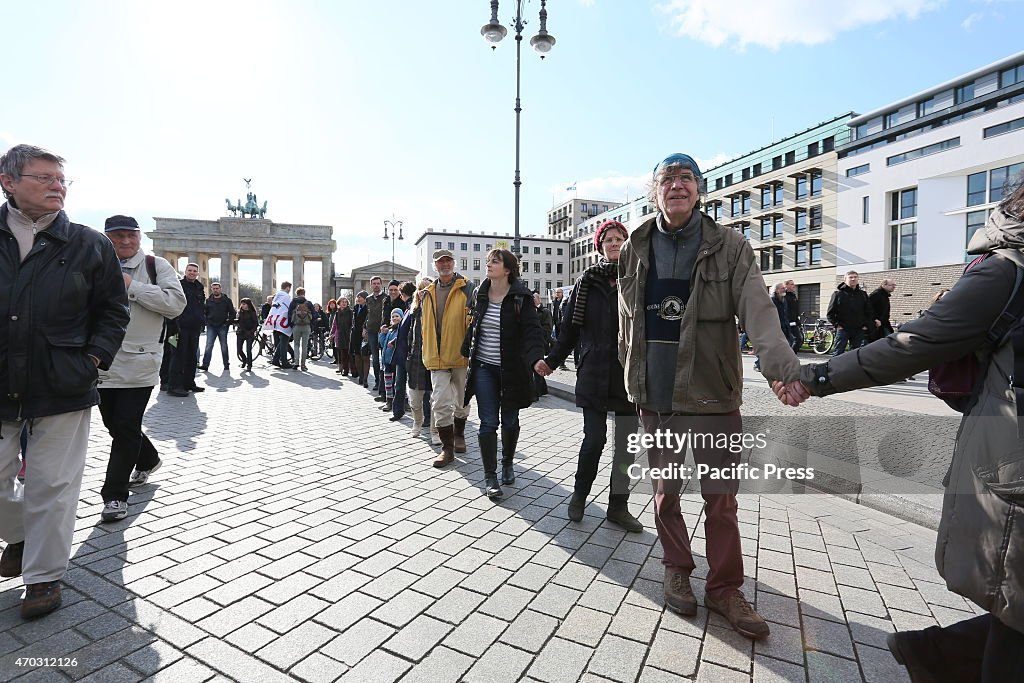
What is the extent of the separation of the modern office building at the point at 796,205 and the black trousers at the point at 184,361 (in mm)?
43988

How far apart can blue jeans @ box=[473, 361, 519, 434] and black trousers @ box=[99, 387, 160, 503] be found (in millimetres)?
2465

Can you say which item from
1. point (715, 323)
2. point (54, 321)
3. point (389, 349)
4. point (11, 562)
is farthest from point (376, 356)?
point (715, 323)

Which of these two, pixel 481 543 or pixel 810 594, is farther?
pixel 481 543

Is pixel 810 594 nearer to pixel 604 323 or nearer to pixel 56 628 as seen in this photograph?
pixel 604 323

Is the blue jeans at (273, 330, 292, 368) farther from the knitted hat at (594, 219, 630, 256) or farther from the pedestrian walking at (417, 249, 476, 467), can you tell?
the knitted hat at (594, 219, 630, 256)

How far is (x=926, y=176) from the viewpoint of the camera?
40.2m

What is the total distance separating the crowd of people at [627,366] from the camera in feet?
5.34

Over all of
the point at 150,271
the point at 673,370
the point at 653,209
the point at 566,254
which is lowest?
the point at 673,370

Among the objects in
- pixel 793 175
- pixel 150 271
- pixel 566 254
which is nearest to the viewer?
pixel 150 271

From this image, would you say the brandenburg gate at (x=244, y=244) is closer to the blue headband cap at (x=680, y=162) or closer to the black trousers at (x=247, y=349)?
the black trousers at (x=247, y=349)

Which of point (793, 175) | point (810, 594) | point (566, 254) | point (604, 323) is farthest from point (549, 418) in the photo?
point (566, 254)

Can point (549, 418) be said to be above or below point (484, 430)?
below

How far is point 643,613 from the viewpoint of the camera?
2.61 meters

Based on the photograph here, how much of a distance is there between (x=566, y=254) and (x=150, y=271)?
341 ft
